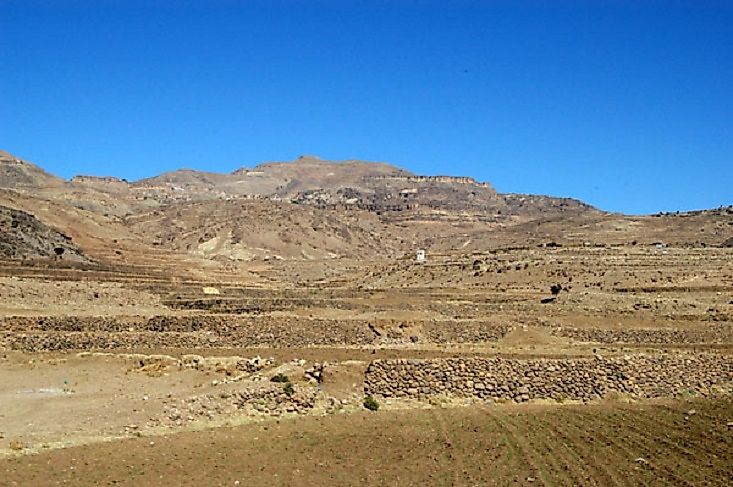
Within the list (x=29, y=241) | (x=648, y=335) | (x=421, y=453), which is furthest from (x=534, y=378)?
(x=29, y=241)

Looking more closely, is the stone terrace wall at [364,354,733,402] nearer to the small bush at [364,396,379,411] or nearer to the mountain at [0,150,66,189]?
the small bush at [364,396,379,411]

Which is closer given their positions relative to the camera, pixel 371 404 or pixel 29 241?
pixel 371 404

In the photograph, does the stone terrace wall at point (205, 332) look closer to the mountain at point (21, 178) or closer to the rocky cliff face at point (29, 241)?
the rocky cliff face at point (29, 241)

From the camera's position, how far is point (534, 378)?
25.0 meters

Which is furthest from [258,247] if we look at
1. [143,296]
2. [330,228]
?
[143,296]

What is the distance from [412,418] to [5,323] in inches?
811

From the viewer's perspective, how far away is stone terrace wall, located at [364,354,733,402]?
24.3m

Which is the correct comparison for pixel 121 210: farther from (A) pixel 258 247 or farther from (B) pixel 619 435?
(B) pixel 619 435

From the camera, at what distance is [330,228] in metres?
147

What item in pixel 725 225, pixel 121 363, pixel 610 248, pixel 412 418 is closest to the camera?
pixel 412 418

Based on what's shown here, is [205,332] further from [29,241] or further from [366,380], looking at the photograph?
[29,241]

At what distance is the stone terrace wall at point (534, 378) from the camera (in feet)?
79.8

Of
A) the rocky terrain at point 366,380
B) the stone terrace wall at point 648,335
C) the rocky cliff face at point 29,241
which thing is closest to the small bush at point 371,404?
the rocky terrain at point 366,380

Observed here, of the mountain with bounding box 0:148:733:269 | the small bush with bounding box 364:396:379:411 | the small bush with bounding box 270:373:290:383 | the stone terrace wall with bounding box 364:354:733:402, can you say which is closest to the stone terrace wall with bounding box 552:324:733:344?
the stone terrace wall with bounding box 364:354:733:402
